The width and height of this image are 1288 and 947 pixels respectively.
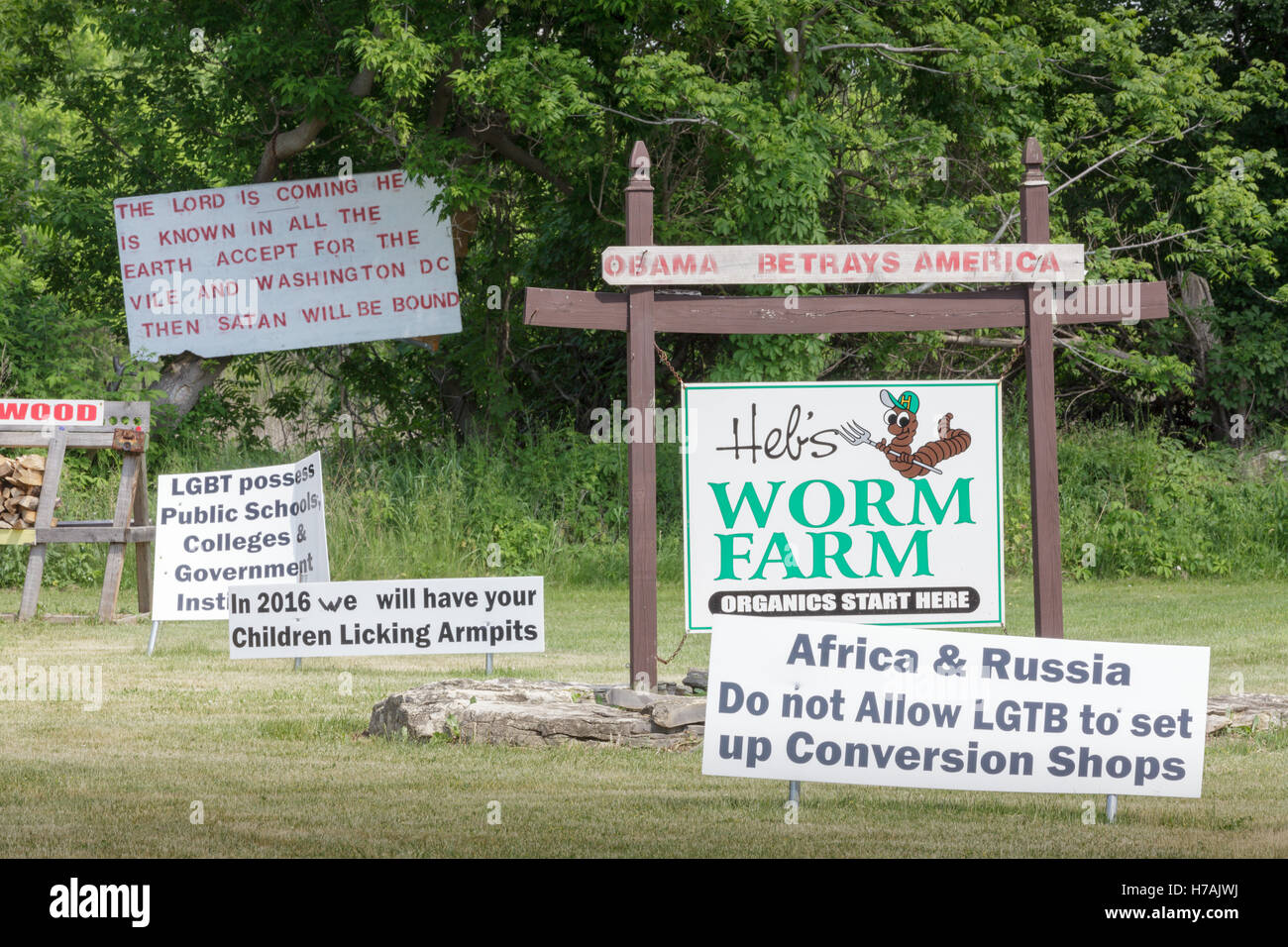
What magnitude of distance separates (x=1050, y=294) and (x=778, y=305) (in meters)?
1.68

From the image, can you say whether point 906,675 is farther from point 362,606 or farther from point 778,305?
point 362,606

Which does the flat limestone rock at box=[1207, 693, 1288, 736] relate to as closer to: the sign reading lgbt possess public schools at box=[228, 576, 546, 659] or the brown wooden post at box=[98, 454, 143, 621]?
the sign reading lgbt possess public schools at box=[228, 576, 546, 659]

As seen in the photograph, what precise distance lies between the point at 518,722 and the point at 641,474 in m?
1.61

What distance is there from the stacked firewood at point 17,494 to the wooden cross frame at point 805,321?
9027 millimetres

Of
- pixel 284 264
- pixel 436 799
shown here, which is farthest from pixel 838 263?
pixel 284 264

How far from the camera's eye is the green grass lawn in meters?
6.32

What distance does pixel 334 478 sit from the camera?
20.9 meters

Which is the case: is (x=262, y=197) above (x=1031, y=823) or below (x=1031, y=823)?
above

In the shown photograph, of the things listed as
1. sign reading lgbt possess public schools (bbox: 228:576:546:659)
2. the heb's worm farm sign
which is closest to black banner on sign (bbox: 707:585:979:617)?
the heb's worm farm sign

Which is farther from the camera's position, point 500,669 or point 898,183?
point 898,183

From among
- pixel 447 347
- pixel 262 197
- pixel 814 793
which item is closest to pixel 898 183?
pixel 447 347

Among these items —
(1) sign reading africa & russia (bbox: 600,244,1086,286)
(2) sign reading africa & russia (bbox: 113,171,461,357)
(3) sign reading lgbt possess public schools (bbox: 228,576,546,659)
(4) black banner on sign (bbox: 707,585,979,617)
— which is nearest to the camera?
(1) sign reading africa & russia (bbox: 600,244,1086,286)

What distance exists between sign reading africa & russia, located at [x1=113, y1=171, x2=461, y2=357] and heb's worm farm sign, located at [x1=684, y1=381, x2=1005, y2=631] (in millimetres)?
12108

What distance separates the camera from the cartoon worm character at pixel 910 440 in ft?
30.2
